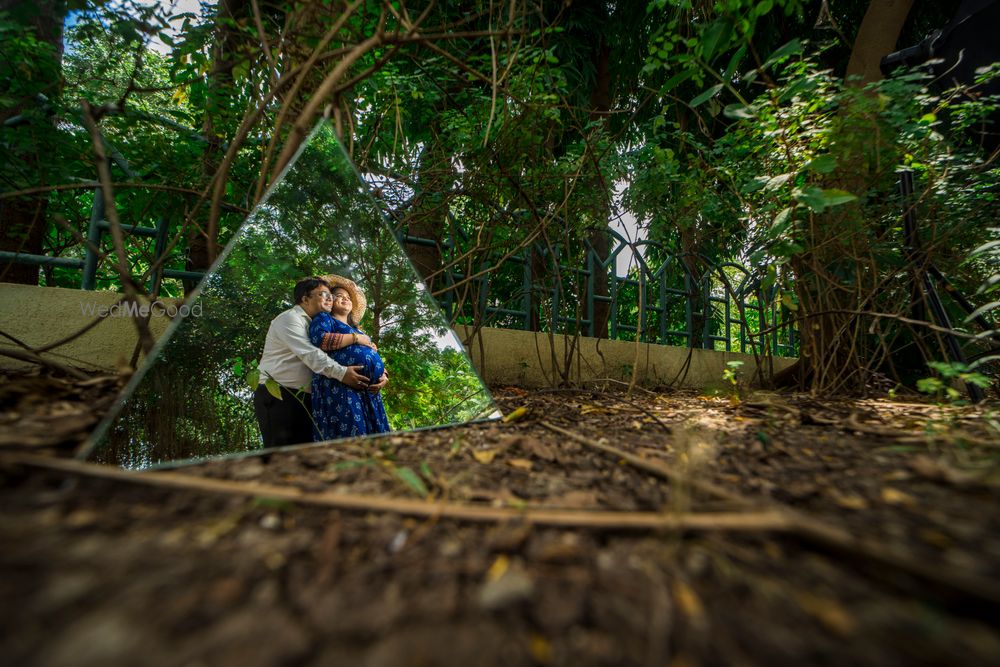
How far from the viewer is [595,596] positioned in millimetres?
617

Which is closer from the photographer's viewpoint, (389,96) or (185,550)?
(185,550)

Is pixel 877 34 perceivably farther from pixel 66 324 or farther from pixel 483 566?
pixel 66 324

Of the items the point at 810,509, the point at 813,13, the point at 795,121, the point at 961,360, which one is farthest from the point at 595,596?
the point at 813,13

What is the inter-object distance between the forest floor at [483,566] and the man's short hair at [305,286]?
79 cm

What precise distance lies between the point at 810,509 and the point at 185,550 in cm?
113

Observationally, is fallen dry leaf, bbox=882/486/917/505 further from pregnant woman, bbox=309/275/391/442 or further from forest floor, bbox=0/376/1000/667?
pregnant woman, bbox=309/275/391/442

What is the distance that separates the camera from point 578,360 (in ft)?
11.8

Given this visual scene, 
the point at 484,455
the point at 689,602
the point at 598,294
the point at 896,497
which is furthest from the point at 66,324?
the point at 598,294

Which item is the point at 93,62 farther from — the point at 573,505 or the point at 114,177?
the point at 573,505

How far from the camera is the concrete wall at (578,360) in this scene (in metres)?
3.63

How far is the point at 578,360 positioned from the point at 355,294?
217 centimetres

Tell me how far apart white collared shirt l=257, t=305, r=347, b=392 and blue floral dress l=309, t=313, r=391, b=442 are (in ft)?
0.10

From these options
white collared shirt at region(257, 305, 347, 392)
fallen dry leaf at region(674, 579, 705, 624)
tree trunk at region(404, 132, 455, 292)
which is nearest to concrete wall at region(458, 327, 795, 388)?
tree trunk at region(404, 132, 455, 292)

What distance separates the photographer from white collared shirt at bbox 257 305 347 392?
1.77 m
